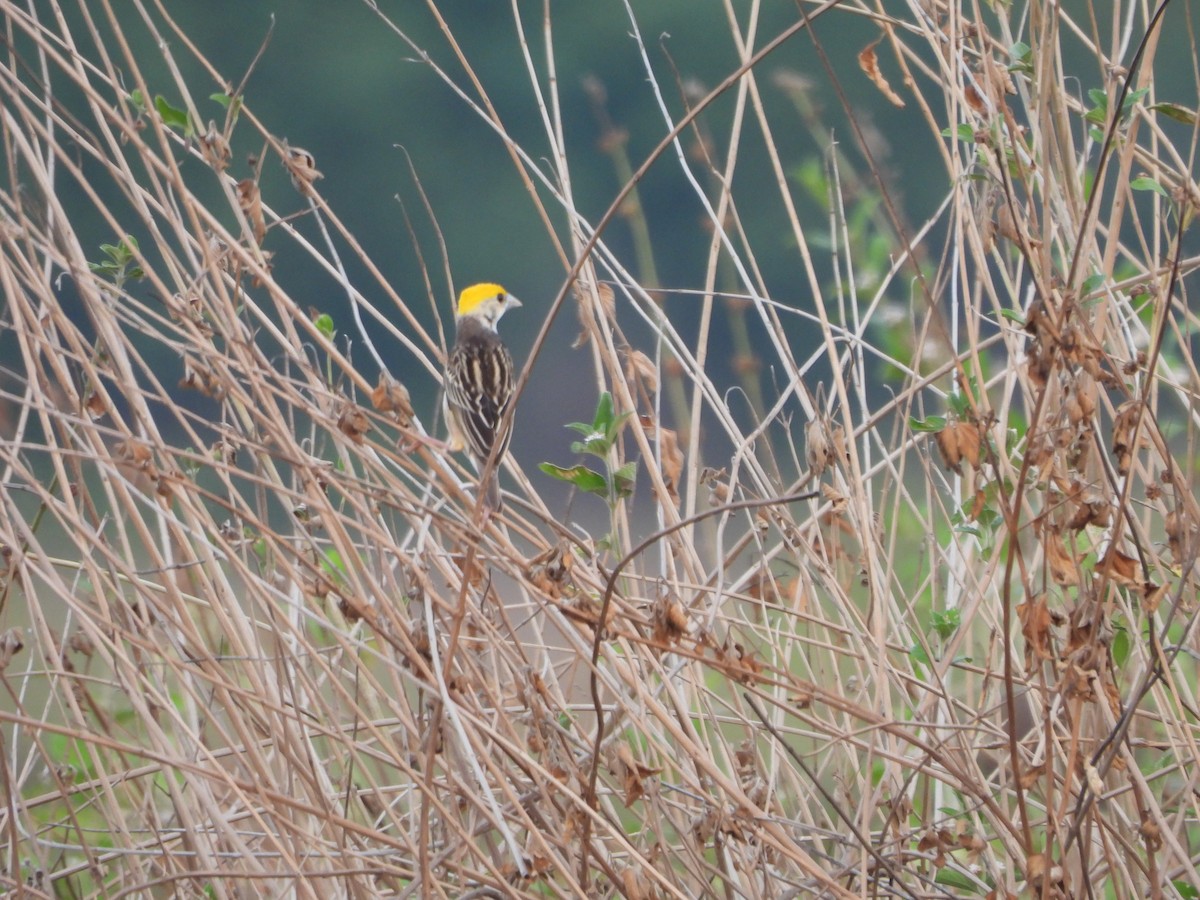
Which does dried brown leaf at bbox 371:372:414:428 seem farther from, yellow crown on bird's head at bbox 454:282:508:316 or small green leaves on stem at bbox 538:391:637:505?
yellow crown on bird's head at bbox 454:282:508:316

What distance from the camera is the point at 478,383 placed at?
A: 4.03 meters

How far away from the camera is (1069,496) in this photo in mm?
1779

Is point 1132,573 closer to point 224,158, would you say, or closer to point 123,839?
point 224,158

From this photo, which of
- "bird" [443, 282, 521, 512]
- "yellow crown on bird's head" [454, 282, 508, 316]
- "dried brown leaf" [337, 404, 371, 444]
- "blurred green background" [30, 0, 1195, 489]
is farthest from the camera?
"blurred green background" [30, 0, 1195, 489]

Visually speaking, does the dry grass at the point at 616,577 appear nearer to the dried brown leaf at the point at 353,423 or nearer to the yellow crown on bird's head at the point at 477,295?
the dried brown leaf at the point at 353,423

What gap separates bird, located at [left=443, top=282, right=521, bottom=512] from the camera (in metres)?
3.76

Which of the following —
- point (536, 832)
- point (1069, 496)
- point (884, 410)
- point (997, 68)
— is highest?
point (997, 68)

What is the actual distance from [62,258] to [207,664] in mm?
712

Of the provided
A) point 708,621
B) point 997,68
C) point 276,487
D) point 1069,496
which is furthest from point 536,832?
point 997,68

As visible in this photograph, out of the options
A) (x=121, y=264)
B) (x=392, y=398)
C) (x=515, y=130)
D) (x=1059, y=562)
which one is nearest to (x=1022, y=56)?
(x=1059, y=562)

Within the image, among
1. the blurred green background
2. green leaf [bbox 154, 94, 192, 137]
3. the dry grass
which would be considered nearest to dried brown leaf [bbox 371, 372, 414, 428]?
the dry grass

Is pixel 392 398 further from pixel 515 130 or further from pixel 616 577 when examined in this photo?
pixel 515 130

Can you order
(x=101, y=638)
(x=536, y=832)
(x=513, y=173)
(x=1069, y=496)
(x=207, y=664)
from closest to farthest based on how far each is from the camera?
(x=1069, y=496) < (x=536, y=832) < (x=101, y=638) < (x=207, y=664) < (x=513, y=173)

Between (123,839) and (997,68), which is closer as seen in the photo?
(997,68)
